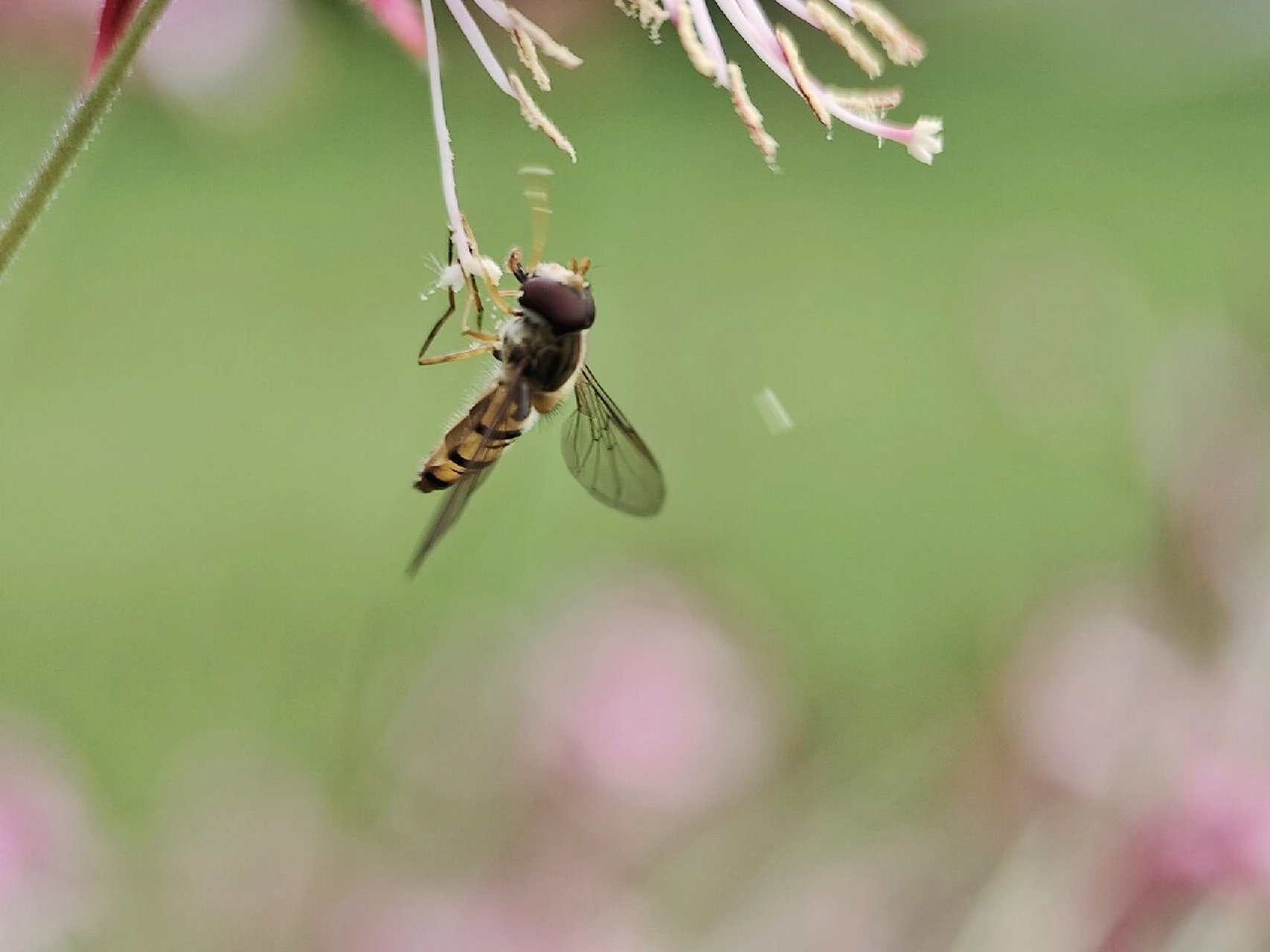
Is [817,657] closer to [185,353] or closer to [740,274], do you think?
[185,353]

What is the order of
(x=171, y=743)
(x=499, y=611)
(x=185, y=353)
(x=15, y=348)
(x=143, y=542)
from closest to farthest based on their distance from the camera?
1. (x=499, y=611)
2. (x=171, y=743)
3. (x=15, y=348)
4. (x=143, y=542)
5. (x=185, y=353)

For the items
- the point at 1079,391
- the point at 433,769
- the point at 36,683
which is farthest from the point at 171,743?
the point at 1079,391

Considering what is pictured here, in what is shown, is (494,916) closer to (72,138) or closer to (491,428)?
(491,428)

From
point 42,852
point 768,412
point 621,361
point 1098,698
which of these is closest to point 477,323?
point 42,852

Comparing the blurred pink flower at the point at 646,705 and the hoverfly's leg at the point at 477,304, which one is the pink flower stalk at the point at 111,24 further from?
the blurred pink flower at the point at 646,705

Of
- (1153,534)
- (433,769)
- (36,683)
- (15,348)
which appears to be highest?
(1153,534)

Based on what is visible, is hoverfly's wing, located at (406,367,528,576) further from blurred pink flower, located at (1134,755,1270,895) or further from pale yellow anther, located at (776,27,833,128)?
blurred pink flower, located at (1134,755,1270,895)

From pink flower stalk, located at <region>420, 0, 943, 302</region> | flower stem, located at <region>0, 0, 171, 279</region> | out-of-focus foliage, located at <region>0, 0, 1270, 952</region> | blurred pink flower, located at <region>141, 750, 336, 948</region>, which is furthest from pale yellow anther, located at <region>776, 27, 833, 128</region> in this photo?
blurred pink flower, located at <region>141, 750, 336, 948</region>
